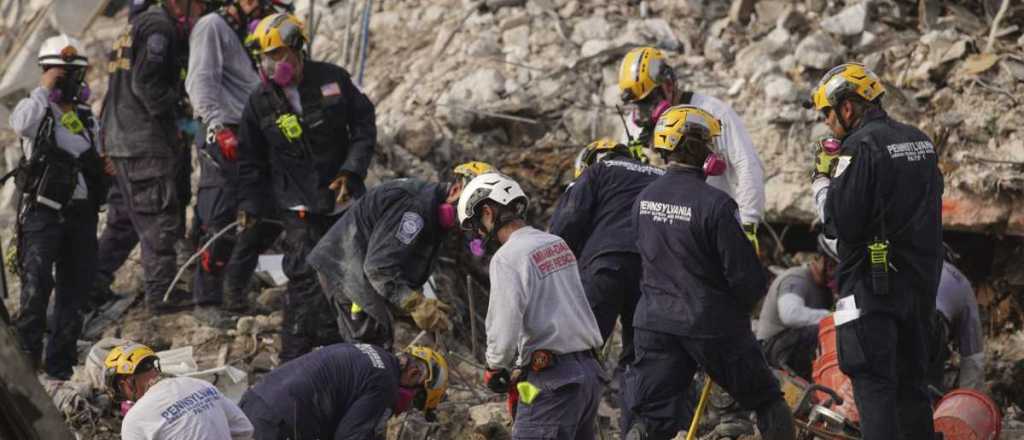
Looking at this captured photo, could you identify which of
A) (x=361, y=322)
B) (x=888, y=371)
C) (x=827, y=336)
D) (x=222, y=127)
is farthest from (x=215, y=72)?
(x=888, y=371)

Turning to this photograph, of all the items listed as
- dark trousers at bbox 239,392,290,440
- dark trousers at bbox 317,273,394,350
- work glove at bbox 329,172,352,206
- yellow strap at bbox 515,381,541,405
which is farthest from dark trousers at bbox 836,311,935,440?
work glove at bbox 329,172,352,206

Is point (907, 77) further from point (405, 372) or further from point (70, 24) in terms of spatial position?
point (70, 24)

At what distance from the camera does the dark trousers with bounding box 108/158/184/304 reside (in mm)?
9727

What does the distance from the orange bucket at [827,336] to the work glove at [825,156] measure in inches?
58.7

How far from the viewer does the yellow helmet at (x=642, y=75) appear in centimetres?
828

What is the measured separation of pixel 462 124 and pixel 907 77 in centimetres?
326

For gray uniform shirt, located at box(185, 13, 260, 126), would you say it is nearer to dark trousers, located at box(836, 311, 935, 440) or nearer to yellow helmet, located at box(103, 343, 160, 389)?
yellow helmet, located at box(103, 343, 160, 389)

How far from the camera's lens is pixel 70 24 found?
13.3m

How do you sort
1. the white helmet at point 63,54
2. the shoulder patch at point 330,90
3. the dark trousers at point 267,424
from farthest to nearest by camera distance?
1. the white helmet at point 63,54
2. the shoulder patch at point 330,90
3. the dark trousers at point 267,424

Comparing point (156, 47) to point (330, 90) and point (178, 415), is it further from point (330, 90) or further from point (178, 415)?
point (178, 415)

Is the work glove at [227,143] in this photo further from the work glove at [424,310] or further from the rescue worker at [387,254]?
the work glove at [424,310]

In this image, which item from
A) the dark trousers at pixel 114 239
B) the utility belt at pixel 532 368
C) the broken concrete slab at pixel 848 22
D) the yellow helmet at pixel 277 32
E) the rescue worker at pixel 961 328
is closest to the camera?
the utility belt at pixel 532 368

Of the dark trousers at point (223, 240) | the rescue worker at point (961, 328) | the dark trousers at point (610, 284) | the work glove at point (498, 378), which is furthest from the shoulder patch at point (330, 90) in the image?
the rescue worker at point (961, 328)

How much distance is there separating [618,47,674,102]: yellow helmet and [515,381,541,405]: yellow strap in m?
2.34
